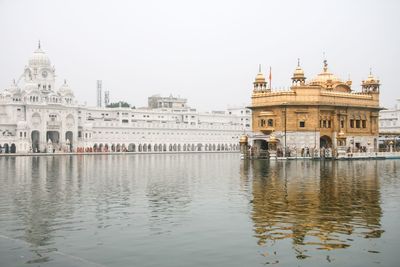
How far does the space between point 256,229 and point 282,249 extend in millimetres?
2356

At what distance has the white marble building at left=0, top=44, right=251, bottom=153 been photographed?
3939 inches

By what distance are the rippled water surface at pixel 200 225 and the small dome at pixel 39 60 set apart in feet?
292

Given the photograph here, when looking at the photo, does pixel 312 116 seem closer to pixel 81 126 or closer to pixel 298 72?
pixel 298 72

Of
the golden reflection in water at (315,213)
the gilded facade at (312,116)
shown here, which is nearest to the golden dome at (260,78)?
the gilded facade at (312,116)

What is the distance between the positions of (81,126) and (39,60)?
15.8 meters

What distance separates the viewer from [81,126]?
109500 millimetres

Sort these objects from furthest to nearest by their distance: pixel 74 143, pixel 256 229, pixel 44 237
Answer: pixel 74 143 < pixel 256 229 < pixel 44 237

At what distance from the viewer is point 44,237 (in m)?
14.1

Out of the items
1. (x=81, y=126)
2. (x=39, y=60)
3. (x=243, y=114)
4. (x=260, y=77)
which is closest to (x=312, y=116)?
(x=260, y=77)

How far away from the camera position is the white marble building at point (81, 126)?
10006 centimetres

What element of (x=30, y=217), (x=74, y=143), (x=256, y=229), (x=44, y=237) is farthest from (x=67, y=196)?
(x=74, y=143)

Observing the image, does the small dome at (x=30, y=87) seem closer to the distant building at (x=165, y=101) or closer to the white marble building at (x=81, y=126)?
the white marble building at (x=81, y=126)

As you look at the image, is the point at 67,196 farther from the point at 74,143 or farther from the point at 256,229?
the point at 74,143

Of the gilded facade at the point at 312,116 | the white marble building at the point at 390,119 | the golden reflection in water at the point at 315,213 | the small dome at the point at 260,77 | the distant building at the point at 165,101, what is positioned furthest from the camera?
the distant building at the point at 165,101
